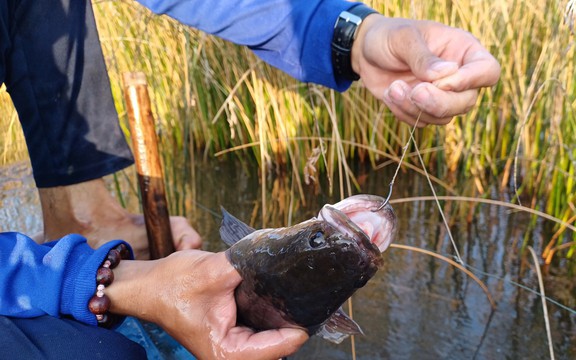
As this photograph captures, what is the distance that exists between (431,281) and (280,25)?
1468 millimetres

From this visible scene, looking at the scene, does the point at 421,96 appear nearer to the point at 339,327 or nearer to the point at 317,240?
the point at 317,240

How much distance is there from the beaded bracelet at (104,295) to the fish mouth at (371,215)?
26.6 inches

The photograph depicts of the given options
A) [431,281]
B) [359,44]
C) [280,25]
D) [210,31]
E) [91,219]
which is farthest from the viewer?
[431,281]

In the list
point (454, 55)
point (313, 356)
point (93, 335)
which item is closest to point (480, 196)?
point (313, 356)

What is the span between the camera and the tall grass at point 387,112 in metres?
3.15

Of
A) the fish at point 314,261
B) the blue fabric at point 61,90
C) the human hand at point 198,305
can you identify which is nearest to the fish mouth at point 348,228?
the fish at point 314,261

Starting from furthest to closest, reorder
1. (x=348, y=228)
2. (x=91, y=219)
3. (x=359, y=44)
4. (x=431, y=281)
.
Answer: (x=431, y=281) → (x=91, y=219) → (x=359, y=44) → (x=348, y=228)

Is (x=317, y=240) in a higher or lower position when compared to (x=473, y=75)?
lower

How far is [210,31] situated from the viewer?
8.21 ft

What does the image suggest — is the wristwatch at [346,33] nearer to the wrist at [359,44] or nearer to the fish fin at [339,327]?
the wrist at [359,44]

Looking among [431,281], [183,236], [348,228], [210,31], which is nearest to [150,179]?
[183,236]

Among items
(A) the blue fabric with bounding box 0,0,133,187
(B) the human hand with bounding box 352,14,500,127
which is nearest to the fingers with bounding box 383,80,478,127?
(B) the human hand with bounding box 352,14,500,127

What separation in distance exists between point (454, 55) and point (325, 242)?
87cm

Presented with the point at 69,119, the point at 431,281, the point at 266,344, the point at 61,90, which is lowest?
the point at 431,281
